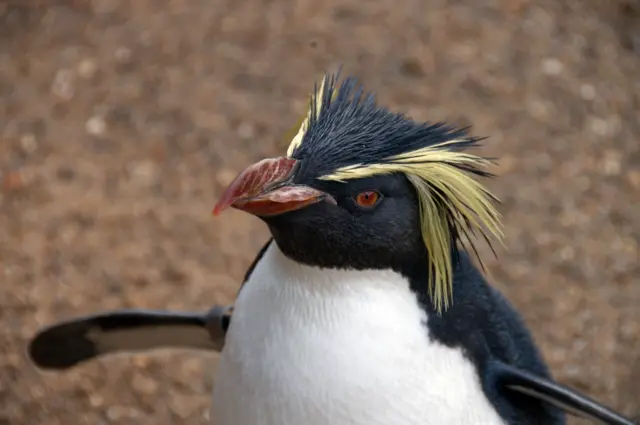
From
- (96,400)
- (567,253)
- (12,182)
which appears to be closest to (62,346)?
(96,400)

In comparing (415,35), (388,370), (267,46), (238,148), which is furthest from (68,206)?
(388,370)

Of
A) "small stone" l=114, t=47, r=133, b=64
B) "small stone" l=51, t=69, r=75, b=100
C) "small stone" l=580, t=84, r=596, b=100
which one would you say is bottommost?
"small stone" l=51, t=69, r=75, b=100

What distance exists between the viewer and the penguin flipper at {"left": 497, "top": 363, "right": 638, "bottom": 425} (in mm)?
1001

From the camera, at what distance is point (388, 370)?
3.04 feet

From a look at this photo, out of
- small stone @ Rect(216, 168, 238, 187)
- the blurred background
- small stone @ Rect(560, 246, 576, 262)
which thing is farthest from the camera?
small stone @ Rect(216, 168, 238, 187)

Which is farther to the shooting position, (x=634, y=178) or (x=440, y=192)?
(x=634, y=178)

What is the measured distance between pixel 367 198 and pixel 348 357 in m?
0.18

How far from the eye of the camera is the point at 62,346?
1.37 m

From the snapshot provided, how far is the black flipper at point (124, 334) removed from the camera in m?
1.29

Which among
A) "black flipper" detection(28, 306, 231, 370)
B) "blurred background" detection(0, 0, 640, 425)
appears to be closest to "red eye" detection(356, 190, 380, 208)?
"black flipper" detection(28, 306, 231, 370)

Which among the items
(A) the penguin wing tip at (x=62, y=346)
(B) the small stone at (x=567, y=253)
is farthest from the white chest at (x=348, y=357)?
(B) the small stone at (x=567, y=253)

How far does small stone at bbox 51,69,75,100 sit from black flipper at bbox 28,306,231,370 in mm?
1213

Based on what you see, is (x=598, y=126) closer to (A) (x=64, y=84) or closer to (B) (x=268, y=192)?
(A) (x=64, y=84)

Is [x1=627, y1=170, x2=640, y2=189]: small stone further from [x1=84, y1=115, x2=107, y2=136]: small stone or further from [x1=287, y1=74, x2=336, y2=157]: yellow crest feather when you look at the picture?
[x1=287, y1=74, x2=336, y2=157]: yellow crest feather
